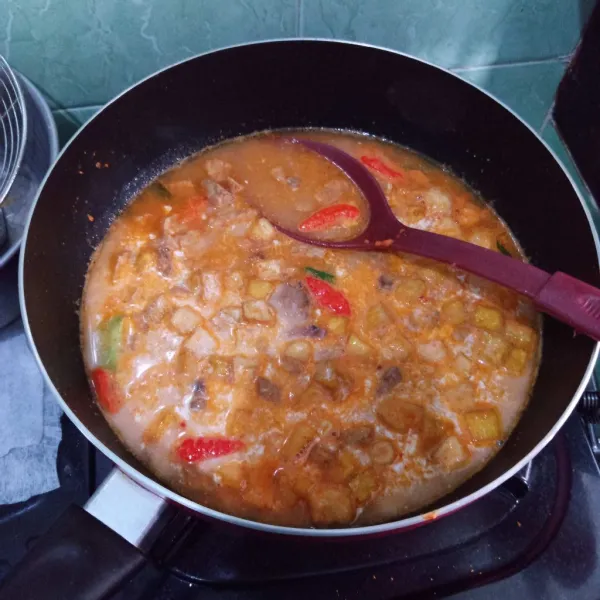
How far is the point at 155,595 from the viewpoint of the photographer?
131 cm

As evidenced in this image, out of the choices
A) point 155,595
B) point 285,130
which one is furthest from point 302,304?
point 155,595

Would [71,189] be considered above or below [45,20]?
→ below

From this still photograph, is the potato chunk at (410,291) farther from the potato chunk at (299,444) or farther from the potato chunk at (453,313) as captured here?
the potato chunk at (299,444)

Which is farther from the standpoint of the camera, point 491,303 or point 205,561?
point 491,303

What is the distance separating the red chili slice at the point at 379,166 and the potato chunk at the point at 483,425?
2.52 ft

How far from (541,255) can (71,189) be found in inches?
50.9

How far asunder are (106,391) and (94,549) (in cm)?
51

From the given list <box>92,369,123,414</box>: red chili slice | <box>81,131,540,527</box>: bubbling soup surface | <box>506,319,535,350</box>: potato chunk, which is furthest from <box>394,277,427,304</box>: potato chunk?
<box>92,369,123,414</box>: red chili slice

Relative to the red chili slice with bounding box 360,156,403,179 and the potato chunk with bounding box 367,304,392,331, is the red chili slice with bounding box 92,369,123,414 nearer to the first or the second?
the potato chunk with bounding box 367,304,392,331

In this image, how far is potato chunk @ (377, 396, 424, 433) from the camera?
1.40 meters

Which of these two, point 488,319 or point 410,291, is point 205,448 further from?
point 488,319

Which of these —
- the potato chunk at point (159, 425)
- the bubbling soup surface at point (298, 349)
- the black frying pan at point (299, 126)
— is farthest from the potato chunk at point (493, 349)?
the potato chunk at point (159, 425)

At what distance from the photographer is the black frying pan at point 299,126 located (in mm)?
1355

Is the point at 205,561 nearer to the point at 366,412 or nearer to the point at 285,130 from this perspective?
the point at 366,412
